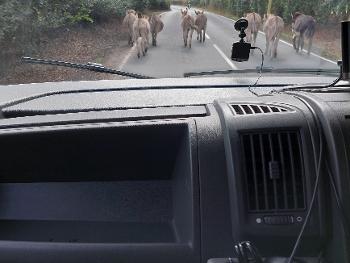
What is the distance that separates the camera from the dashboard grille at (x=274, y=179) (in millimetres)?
2525

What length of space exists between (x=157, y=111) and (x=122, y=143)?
0.96ft

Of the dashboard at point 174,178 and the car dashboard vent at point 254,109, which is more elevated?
the car dashboard vent at point 254,109

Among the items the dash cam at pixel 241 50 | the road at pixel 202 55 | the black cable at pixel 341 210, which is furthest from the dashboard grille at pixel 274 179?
the road at pixel 202 55

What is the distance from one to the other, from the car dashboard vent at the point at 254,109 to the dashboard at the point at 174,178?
0.01 meters

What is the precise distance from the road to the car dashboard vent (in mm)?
1531

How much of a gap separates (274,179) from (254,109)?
0.41m

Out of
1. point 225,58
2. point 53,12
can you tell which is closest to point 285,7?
point 225,58

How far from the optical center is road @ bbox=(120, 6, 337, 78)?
4582mm

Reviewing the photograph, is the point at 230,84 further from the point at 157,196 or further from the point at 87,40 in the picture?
the point at 87,40

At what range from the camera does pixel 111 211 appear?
9.82ft

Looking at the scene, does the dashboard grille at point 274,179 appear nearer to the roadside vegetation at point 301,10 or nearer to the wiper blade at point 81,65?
the roadside vegetation at point 301,10

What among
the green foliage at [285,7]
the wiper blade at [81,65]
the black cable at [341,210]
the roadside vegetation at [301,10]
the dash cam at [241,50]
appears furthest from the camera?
the wiper blade at [81,65]

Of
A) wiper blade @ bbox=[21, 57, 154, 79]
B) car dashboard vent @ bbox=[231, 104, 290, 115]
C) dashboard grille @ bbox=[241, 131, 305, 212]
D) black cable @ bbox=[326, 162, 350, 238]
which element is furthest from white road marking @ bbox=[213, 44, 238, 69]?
black cable @ bbox=[326, 162, 350, 238]

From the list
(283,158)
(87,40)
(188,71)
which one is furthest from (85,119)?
(87,40)
